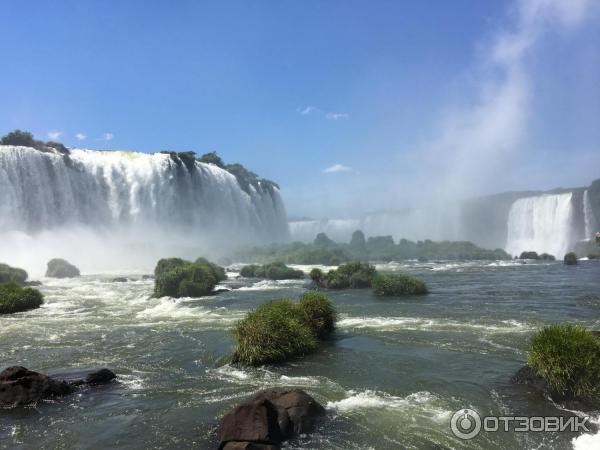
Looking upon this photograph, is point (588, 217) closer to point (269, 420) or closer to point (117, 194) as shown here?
point (117, 194)

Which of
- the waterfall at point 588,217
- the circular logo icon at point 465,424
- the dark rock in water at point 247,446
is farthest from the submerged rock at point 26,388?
the waterfall at point 588,217

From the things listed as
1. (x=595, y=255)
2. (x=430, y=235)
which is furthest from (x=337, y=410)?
(x=430, y=235)

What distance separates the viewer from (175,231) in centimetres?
8669

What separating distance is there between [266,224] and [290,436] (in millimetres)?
112076

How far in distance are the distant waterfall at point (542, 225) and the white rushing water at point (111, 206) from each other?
6623 centimetres

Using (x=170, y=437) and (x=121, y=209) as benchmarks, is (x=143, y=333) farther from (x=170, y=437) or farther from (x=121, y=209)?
(x=121, y=209)

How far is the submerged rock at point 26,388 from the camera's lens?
36.0ft

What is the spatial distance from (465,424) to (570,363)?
10.6 ft

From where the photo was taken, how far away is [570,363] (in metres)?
10.2

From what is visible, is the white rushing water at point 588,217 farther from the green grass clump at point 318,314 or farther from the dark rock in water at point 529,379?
the dark rock in water at point 529,379

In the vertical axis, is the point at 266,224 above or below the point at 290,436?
above

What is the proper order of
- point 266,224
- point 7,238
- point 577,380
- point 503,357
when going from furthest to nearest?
1. point 266,224
2. point 7,238
3. point 503,357
4. point 577,380

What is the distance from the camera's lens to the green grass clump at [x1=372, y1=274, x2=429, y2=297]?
101 ft

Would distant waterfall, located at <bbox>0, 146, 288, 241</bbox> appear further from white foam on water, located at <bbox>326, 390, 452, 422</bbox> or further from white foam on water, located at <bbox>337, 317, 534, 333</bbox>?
white foam on water, located at <bbox>326, 390, 452, 422</bbox>
